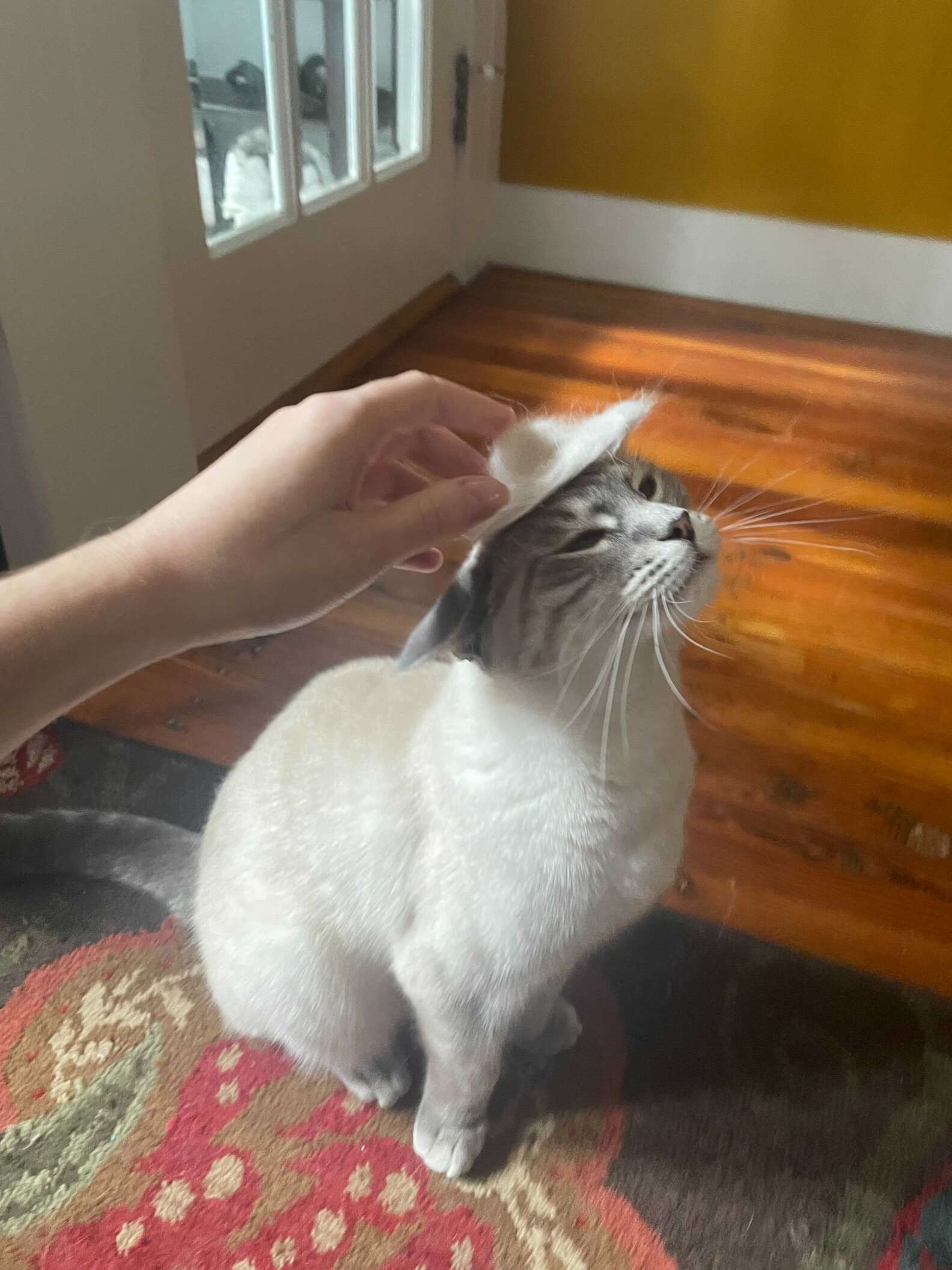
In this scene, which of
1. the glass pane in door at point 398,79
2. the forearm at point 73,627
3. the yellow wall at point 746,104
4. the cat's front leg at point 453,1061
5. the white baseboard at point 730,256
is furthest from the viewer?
the white baseboard at point 730,256

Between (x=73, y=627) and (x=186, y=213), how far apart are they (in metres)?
1.08

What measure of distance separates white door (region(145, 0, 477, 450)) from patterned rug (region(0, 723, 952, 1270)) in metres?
0.98

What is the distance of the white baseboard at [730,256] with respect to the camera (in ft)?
7.99

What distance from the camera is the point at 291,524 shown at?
0.61m

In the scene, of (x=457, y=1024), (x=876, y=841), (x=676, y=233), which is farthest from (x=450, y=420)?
(x=676, y=233)

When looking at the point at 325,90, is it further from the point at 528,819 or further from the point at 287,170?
the point at 528,819

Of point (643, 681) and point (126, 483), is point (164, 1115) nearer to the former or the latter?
point (643, 681)

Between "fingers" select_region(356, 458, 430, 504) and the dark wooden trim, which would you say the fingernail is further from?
the dark wooden trim

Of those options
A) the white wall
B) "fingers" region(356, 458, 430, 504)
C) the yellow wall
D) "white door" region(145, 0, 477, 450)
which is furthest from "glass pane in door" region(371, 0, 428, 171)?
"fingers" region(356, 458, 430, 504)

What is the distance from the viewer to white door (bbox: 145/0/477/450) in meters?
1.46

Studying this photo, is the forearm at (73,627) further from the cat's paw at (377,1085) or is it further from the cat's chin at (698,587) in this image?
the cat's paw at (377,1085)

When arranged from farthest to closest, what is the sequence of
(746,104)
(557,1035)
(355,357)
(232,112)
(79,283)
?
(746,104) < (355,357) < (232,112) < (79,283) < (557,1035)

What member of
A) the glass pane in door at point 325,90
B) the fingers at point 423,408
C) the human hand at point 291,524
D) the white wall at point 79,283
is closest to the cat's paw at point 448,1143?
the human hand at point 291,524

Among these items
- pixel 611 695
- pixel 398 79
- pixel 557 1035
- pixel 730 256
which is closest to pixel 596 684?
pixel 611 695
